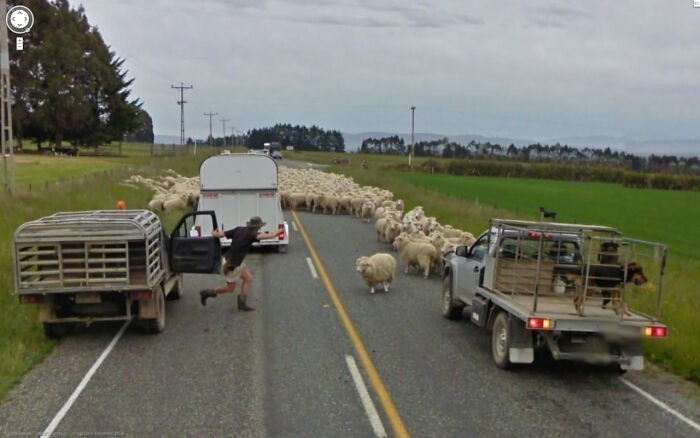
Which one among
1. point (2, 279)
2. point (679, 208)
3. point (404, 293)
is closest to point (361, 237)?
point (404, 293)

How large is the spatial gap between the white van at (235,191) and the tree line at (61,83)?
53.7 metres

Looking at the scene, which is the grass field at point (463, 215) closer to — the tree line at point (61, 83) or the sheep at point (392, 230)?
the sheep at point (392, 230)

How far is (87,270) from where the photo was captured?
32.3ft

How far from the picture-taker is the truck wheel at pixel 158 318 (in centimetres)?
1073

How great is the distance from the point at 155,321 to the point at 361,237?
13728 millimetres

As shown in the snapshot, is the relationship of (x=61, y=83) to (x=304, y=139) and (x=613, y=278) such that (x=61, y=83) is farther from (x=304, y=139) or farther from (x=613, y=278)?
(x=304, y=139)

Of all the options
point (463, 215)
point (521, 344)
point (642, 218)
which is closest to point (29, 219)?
point (521, 344)

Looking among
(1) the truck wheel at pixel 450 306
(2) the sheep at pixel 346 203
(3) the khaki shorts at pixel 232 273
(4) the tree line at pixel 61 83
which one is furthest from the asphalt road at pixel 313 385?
(4) the tree line at pixel 61 83

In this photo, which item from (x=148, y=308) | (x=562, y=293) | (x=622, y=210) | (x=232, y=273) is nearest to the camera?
(x=562, y=293)

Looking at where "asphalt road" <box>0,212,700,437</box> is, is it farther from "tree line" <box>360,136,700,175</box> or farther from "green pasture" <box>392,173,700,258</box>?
"tree line" <box>360,136,700,175</box>

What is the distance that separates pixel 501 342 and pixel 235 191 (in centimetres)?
1180

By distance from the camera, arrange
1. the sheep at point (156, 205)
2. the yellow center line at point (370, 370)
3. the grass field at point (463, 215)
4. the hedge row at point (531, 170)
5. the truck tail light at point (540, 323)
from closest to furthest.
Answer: the yellow center line at point (370, 370), the truck tail light at point (540, 323), the grass field at point (463, 215), the sheep at point (156, 205), the hedge row at point (531, 170)

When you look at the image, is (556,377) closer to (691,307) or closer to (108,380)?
(691,307)

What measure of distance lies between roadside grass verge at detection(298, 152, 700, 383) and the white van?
7262 mm
